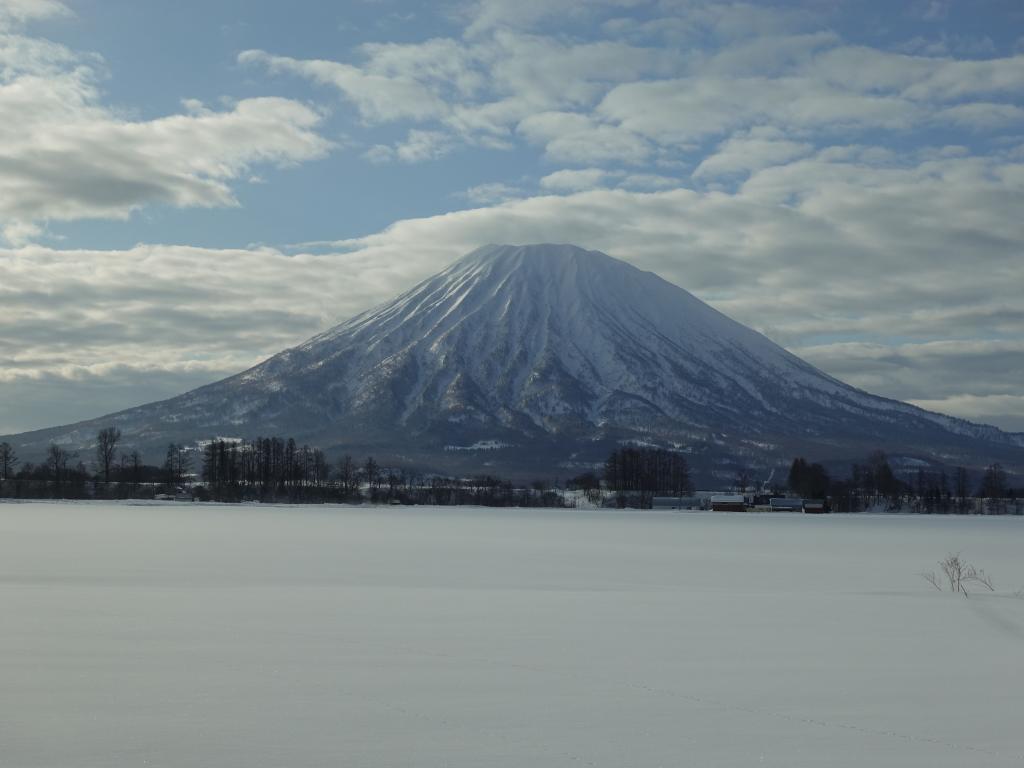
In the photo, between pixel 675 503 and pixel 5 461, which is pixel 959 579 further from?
pixel 5 461

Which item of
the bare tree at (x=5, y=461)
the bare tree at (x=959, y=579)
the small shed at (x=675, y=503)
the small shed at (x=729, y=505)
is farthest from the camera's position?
the small shed at (x=675, y=503)

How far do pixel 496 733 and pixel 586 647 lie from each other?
6.81 m

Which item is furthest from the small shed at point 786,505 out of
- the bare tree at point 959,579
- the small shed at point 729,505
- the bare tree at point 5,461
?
the bare tree at point 959,579

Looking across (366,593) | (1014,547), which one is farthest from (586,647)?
(1014,547)

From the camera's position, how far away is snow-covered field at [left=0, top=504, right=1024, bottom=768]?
41.7 feet

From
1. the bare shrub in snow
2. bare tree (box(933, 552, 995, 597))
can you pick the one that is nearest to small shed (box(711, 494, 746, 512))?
the bare shrub in snow

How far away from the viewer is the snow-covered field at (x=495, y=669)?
41.7 ft

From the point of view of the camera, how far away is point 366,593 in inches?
1133

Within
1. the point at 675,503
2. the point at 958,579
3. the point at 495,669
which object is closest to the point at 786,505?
the point at 675,503

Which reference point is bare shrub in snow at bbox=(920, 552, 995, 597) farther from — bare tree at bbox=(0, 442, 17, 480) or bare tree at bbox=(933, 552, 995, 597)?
bare tree at bbox=(0, 442, 17, 480)

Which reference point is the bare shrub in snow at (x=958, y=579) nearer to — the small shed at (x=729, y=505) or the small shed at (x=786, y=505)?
the small shed at (x=729, y=505)

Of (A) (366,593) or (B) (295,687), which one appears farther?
(A) (366,593)

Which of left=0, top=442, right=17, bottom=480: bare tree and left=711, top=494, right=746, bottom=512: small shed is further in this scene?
left=0, top=442, right=17, bottom=480: bare tree

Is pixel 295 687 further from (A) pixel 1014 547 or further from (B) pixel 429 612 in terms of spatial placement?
(A) pixel 1014 547
